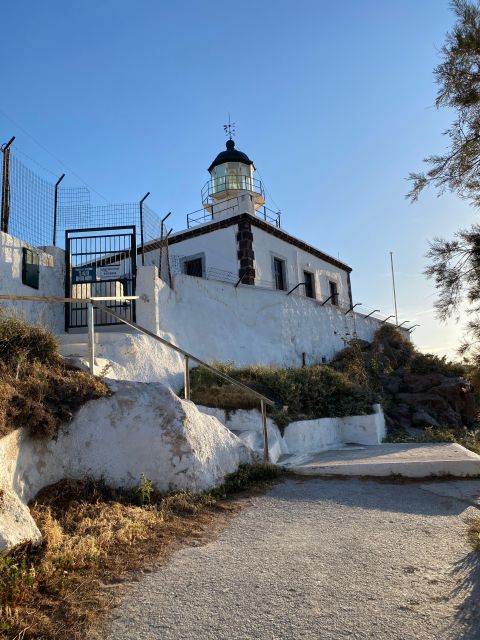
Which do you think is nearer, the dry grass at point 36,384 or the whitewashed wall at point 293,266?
the dry grass at point 36,384

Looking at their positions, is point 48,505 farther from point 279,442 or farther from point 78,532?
point 279,442

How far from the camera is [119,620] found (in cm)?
250

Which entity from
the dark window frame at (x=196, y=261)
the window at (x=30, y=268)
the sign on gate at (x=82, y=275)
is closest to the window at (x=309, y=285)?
the dark window frame at (x=196, y=261)

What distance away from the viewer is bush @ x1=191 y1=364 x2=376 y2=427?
868cm

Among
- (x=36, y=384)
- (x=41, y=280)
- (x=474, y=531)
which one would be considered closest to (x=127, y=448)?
(x=36, y=384)

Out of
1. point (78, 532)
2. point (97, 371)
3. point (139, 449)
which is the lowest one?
point (78, 532)

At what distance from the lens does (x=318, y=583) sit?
2963mm

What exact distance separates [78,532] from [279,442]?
15.9 ft

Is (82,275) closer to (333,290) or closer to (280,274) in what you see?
(280,274)

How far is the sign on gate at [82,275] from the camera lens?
10.5 metres

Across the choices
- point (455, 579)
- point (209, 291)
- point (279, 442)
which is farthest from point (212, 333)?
point (455, 579)

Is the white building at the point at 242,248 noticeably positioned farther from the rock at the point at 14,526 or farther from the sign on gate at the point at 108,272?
the rock at the point at 14,526

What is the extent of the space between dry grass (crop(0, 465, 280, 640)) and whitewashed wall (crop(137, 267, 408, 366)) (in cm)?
668

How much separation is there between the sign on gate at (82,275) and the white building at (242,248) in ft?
15.1
